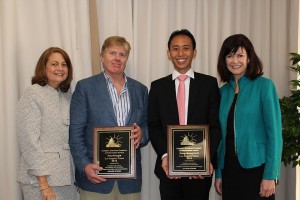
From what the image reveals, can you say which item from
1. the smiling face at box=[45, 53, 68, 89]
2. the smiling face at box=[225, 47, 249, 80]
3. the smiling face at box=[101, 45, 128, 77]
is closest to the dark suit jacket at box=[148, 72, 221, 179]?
the smiling face at box=[225, 47, 249, 80]

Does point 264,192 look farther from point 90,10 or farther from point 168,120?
point 90,10

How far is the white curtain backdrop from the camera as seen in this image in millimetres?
3082

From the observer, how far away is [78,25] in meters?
3.29

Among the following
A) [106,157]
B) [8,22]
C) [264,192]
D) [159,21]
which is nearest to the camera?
[264,192]

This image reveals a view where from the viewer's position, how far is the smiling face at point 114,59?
268 cm

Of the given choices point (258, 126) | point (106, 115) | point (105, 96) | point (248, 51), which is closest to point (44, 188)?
point (106, 115)

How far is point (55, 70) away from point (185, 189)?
1.41 metres

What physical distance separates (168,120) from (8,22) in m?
1.80

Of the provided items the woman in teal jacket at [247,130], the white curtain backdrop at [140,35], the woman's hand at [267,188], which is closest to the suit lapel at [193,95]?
the woman in teal jacket at [247,130]

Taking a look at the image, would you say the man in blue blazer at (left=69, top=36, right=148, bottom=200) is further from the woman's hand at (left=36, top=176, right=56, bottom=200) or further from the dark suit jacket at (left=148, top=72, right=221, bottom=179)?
the woman's hand at (left=36, top=176, right=56, bottom=200)

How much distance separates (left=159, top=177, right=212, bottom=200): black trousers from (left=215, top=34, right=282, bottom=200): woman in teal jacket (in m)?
0.15

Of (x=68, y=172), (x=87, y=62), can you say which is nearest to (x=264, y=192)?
(x=68, y=172)

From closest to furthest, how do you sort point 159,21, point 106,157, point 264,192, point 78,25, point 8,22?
point 264,192 < point 106,157 < point 8,22 < point 78,25 < point 159,21

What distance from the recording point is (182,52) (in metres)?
2.68
